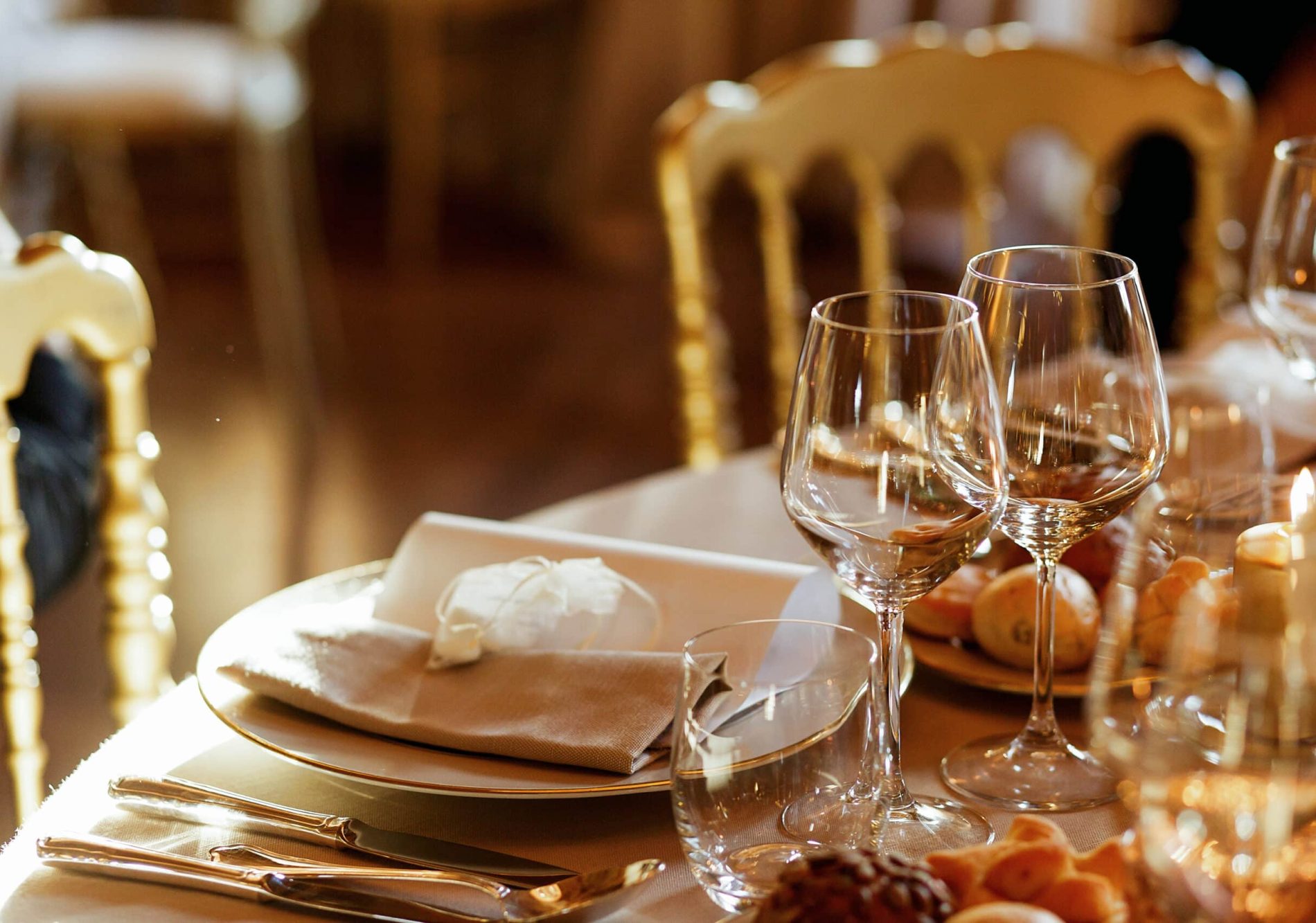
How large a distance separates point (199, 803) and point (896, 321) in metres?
0.32

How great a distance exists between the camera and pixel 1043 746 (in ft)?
1.94

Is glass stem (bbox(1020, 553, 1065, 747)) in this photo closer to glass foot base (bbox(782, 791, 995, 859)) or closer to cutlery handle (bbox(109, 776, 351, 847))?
glass foot base (bbox(782, 791, 995, 859))

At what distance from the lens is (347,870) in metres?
0.50

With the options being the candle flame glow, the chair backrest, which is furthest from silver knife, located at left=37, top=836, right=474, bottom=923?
the chair backrest

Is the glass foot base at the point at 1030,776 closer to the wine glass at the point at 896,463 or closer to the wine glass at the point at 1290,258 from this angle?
the wine glass at the point at 896,463

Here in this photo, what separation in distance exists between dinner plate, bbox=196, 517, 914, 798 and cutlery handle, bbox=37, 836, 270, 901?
0.19 feet

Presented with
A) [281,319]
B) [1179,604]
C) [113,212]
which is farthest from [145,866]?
[113,212]

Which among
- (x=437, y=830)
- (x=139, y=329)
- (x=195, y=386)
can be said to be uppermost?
(x=139, y=329)

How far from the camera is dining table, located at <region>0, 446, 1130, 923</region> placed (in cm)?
50

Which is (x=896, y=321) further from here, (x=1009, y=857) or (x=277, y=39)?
(x=277, y=39)

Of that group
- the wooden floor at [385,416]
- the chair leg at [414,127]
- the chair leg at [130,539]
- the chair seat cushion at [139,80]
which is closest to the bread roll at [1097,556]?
the chair leg at [130,539]

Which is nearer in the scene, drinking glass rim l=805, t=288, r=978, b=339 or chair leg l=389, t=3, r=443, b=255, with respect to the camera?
drinking glass rim l=805, t=288, r=978, b=339

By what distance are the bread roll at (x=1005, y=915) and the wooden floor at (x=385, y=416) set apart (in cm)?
139

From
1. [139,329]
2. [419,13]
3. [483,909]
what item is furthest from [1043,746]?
[419,13]
